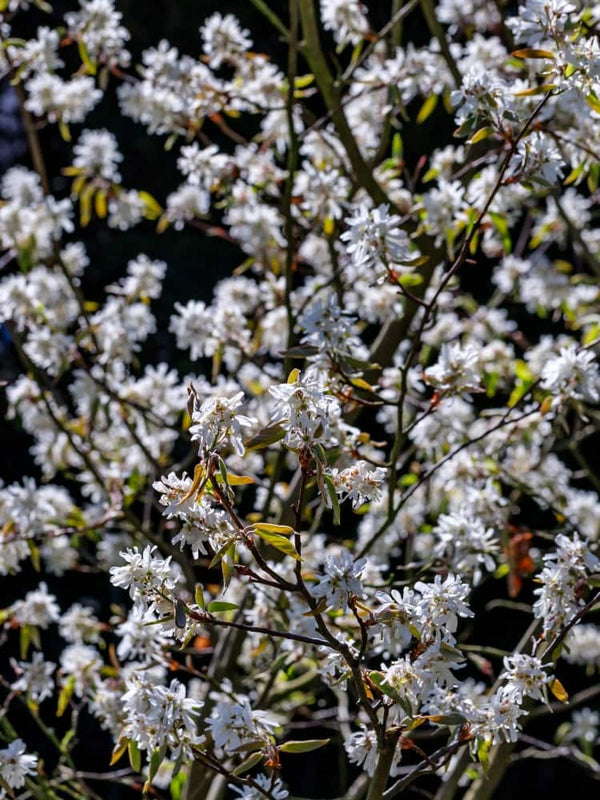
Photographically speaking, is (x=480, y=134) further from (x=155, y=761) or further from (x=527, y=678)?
(x=155, y=761)

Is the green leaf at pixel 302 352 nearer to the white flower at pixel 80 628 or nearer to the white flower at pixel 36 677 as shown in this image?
the white flower at pixel 36 677

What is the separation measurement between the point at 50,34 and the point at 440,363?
3.97 feet

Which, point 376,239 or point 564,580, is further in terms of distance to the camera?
point 376,239

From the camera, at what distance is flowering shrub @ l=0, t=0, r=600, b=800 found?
0.97 metres

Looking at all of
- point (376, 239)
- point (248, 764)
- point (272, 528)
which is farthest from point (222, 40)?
point (248, 764)

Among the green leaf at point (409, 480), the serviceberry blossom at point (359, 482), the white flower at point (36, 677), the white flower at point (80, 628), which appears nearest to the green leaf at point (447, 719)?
the serviceberry blossom at point (359, 482)

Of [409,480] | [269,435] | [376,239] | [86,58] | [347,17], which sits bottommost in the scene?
[269,435]

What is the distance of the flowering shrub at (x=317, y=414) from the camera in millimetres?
974

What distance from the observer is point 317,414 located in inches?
36.1

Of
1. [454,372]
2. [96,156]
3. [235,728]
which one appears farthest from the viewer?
[96,156]

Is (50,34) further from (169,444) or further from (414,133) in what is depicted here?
(414,133)

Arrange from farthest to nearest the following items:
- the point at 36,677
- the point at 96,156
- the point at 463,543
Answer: the point at 96,156 → the point at 36,677 → the point at 463,543

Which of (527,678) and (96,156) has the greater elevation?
(96,156)

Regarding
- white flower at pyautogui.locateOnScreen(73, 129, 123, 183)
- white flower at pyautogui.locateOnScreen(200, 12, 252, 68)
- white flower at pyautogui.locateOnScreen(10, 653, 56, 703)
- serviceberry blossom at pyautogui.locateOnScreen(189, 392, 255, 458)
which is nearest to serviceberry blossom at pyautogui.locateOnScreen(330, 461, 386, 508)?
serviceberry blossom at pyautogui.locateOnScreen(189, 392, 255, 458)
